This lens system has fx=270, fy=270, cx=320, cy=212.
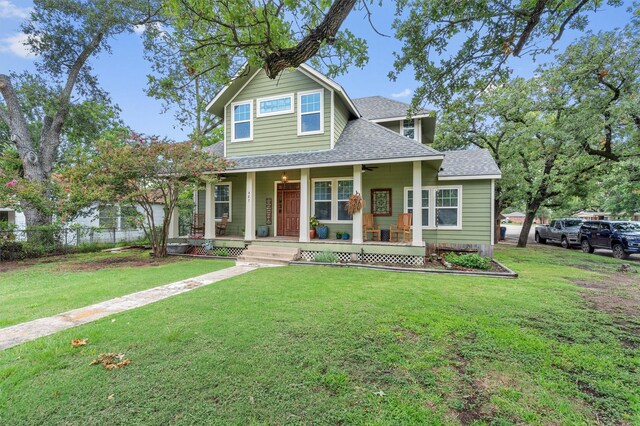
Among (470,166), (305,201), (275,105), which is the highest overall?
(275,105)

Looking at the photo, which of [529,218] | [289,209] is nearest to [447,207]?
[289,209]

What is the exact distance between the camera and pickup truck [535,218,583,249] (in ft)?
52.9

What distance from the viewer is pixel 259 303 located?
505 centimetres

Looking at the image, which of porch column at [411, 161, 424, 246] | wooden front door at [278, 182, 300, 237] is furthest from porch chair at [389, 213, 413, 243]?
wooden front door at [278, 182, 300, 237]

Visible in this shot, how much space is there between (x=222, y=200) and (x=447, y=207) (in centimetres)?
989

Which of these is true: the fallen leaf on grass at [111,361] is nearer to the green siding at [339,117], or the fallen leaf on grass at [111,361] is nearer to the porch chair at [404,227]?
the porch chair at [404,227]

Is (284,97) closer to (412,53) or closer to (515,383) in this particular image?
(412,53)

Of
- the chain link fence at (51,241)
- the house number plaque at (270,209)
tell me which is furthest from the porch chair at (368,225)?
the chain link fence at (51,241)

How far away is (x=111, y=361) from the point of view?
3025 millimetres

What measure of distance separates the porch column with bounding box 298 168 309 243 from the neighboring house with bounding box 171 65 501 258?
4 cm

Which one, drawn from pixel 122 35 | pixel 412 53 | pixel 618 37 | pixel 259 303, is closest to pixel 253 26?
pixel 412 53

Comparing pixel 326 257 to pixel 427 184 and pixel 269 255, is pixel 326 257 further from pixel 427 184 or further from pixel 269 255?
pixel 427 184

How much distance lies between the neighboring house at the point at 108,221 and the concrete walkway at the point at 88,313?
576 centimetres

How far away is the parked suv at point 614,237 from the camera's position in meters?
12.0
